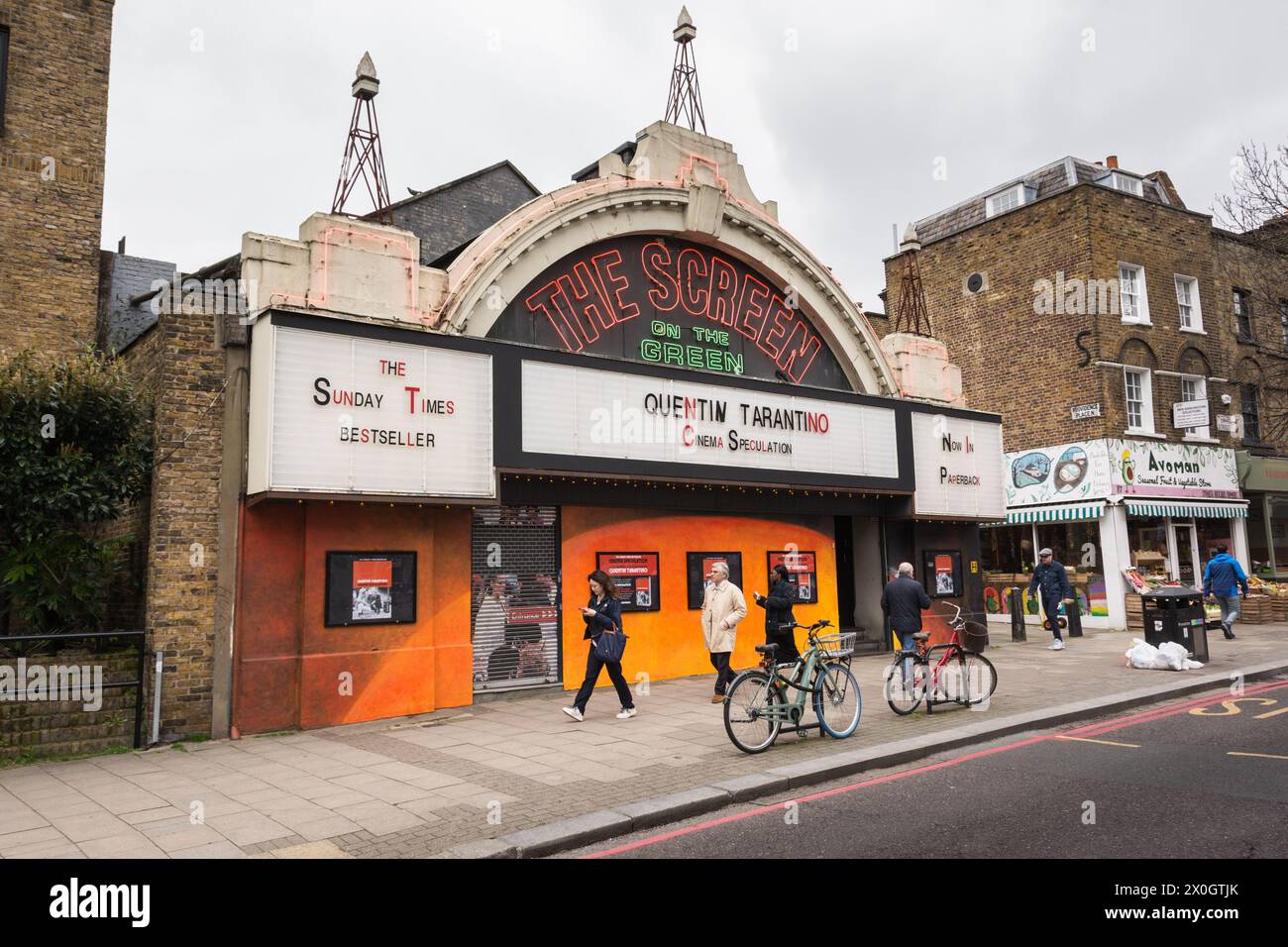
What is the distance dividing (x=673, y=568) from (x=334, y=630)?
5856mm

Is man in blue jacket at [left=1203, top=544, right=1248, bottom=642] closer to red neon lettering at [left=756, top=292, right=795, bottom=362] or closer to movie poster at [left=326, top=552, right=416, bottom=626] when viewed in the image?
red neon lettering at [left=756, top=292, right=795, bottom=362]

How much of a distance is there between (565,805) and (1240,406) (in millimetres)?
26538

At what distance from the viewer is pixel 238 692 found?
10.2 meters

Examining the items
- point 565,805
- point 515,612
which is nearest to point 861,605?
point 515,612

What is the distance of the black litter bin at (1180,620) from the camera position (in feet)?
46.4

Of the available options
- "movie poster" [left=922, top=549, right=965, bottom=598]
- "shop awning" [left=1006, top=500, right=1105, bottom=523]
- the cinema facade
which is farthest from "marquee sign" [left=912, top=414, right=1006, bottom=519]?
"shop awning" [left=1006, top=500, right=1105, bottom=523]

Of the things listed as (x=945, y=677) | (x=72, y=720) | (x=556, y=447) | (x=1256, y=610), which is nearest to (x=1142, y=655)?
(x=945, y=677)

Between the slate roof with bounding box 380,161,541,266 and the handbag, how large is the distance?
1372 centimetres

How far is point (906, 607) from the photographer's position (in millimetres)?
10922

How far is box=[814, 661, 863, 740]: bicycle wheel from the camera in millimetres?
9320

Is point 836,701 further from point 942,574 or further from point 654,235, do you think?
point 942,574
